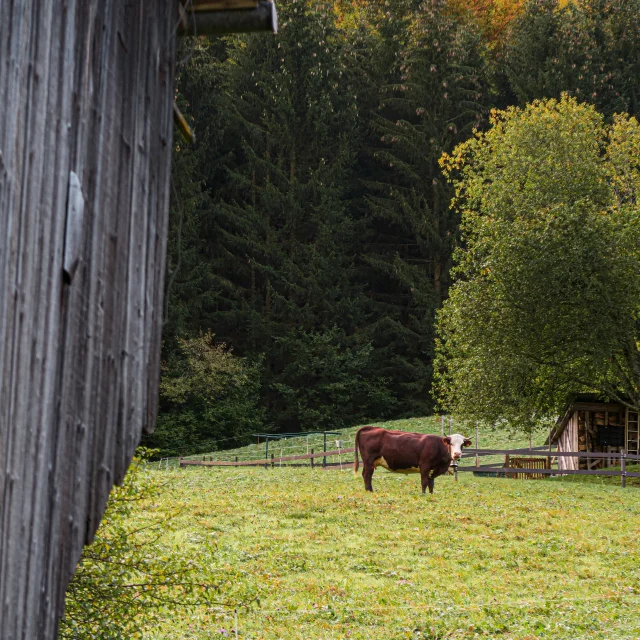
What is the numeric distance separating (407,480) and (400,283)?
26527 millimetres

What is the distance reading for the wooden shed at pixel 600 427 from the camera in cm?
3072

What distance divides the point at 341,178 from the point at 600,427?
25231mm

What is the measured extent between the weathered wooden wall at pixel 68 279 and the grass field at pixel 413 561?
4.40 metres

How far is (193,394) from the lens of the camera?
44.6m

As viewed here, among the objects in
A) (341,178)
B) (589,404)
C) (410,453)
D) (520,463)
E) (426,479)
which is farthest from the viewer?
(341,178)

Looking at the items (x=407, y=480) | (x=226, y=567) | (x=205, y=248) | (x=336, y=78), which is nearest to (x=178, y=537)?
(x=226, y=567)

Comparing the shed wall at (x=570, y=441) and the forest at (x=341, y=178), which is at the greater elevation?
the forest at (x=341, y=178)

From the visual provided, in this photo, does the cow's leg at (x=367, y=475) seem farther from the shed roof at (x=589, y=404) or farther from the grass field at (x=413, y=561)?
the shed roof at (x=589, y=404)

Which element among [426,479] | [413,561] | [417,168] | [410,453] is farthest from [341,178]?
[413,561]

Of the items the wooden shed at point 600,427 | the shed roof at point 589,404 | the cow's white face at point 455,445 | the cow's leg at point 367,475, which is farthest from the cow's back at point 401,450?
the wooden shed at point 600,427

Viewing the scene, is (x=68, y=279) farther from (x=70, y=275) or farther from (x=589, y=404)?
(x=589, y=404)

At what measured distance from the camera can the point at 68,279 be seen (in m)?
3.72

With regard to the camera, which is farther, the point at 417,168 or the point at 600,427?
the point at 417,168

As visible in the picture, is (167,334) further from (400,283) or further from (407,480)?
(407,480)
